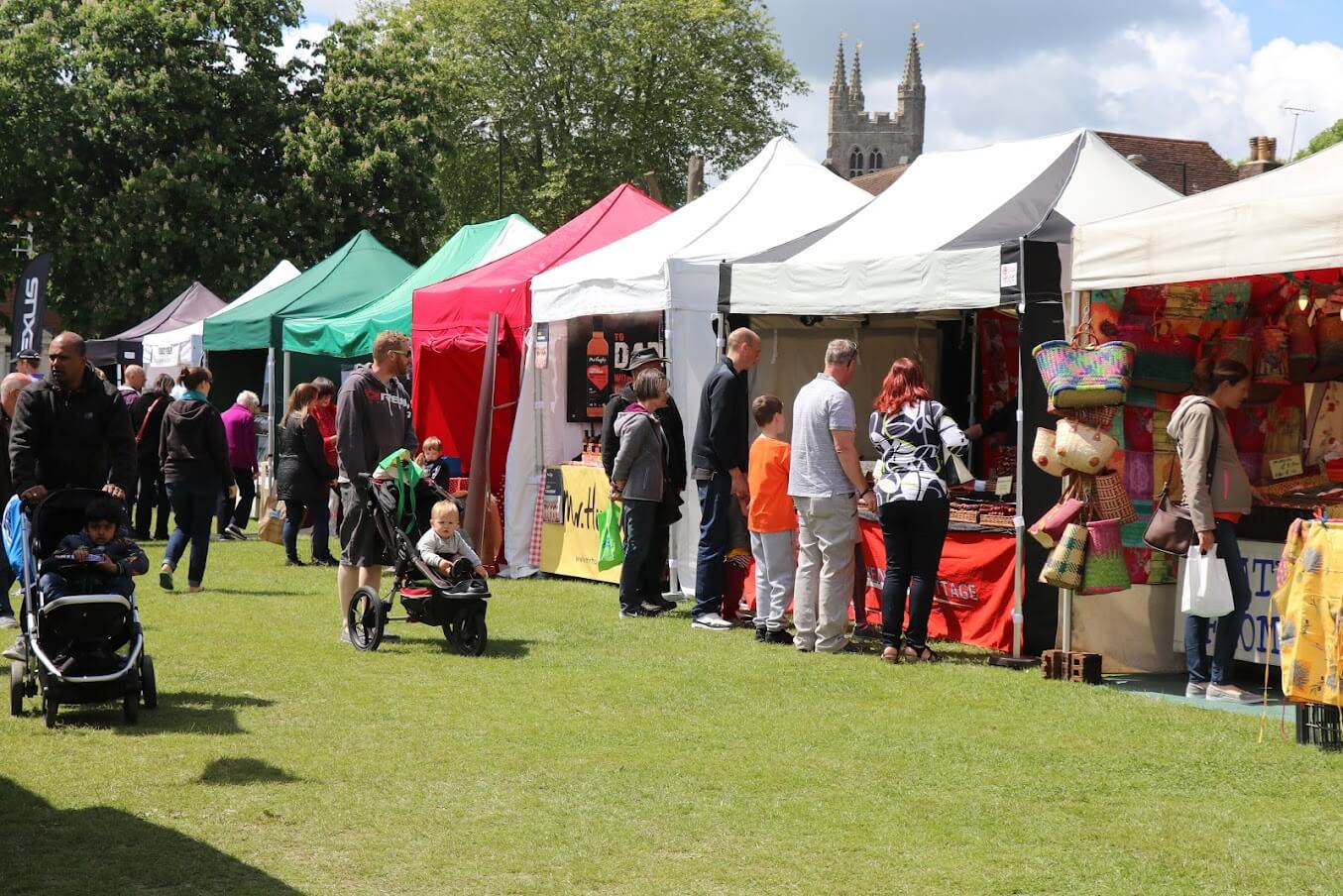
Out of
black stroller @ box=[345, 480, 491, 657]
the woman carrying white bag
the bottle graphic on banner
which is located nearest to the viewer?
the woman carrying white bag

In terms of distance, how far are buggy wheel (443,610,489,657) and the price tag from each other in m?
4.59

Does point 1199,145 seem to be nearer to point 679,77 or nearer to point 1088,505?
point 679,77

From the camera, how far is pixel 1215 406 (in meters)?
8.12

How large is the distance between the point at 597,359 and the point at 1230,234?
7.39 metres

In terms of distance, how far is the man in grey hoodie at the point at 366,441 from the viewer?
9891 mm

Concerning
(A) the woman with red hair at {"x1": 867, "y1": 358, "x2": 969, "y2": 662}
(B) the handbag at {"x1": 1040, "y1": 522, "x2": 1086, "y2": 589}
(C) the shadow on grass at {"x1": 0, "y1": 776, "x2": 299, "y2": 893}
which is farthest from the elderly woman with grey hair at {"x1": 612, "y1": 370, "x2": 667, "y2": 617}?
(C) the shadow on grass at {"x1": 0, "y1": 776, "x2": 299, "y2": 893}

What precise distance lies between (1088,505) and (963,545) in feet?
4.43

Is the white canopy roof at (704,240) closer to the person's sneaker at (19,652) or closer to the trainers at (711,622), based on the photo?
the trainers at (711,622)

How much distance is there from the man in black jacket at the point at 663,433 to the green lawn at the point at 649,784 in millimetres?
2307

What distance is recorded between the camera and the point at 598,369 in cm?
1440

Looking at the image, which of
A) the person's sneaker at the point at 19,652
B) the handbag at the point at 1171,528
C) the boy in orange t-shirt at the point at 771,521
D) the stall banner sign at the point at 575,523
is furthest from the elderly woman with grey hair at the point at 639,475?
the person's sneaker at the point at 19,652

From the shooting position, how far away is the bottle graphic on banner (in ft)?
47.1

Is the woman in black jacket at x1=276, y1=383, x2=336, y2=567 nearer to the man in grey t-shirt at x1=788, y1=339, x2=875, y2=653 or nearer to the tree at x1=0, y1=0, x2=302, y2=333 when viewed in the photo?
the man in grey t-shirt at x1=788, y1=339, x2=875, y2=653

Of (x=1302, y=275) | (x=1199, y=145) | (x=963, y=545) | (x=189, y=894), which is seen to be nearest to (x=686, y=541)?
(x=963, y=545)
